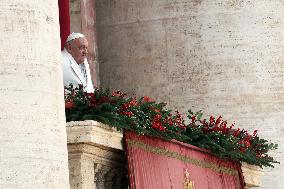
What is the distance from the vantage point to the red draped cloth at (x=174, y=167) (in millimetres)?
10922

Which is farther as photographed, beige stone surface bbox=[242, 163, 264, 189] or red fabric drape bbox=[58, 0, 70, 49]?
red fabric drape bbox=[58, 0, 70, 49]

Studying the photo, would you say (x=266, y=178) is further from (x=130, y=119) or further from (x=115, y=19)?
(x=130, y=119)

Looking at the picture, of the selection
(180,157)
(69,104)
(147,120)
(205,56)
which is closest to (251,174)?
(180,157)

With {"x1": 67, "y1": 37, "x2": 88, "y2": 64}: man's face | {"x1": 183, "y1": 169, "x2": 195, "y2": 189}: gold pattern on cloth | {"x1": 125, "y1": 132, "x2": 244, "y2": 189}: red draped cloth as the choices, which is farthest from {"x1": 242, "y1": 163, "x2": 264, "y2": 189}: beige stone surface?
{"x1": 67, "y1": 37, "x2": 88, "y2": 64}: man's face

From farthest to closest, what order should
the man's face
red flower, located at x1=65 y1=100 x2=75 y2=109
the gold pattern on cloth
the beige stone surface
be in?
the beige stone surface
the gold pattern on cloth
the man's face
red flower, located at x1=65 y1=100 x2=75 y2=109

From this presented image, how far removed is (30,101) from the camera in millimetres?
8492

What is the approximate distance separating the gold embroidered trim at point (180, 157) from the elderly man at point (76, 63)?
89 centimetres

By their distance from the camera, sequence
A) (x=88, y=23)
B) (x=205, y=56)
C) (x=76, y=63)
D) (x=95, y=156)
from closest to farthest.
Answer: (x=95, y=156) → (x=76, y=63) → (x=205, y=56) → (x=88, y=23)

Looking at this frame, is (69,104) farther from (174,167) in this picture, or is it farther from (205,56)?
(205,56)

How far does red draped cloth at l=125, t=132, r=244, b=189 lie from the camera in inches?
430

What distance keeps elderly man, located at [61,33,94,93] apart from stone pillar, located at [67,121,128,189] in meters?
0.93

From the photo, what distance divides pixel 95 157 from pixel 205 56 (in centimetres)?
572

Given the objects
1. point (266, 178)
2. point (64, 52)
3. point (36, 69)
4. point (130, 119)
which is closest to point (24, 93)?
point (36, 69)

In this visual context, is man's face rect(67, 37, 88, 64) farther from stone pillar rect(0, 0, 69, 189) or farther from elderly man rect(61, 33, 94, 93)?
stone pillar rect(0, 0, 69, 189)
